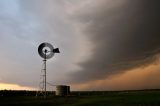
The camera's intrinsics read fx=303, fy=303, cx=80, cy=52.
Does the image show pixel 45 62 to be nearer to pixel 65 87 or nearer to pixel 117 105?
pixel 65 87

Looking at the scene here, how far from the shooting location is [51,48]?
9631cm

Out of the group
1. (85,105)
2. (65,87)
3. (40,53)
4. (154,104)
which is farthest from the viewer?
(65,87)

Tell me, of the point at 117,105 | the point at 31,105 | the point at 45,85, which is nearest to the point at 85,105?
the point at 117,105

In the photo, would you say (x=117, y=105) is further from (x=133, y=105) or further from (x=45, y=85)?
(x=45, y=85)

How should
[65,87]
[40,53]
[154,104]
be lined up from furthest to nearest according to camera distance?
[65,87] → [40,53] → [154,104]

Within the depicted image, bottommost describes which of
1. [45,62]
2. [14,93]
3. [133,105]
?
[133,105]

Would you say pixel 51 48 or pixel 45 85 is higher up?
pixel 51 48

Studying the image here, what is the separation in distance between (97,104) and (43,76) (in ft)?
128

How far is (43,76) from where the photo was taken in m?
95.4

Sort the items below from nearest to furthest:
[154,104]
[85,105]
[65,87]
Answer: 1. [154,104]
2. [85,105]
3. [65,87]

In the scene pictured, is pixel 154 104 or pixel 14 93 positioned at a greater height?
pixel 14 93

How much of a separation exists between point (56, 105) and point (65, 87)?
130 ft

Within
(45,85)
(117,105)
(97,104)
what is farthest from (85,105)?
(45,85)

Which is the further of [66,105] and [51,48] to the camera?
[51,48]
